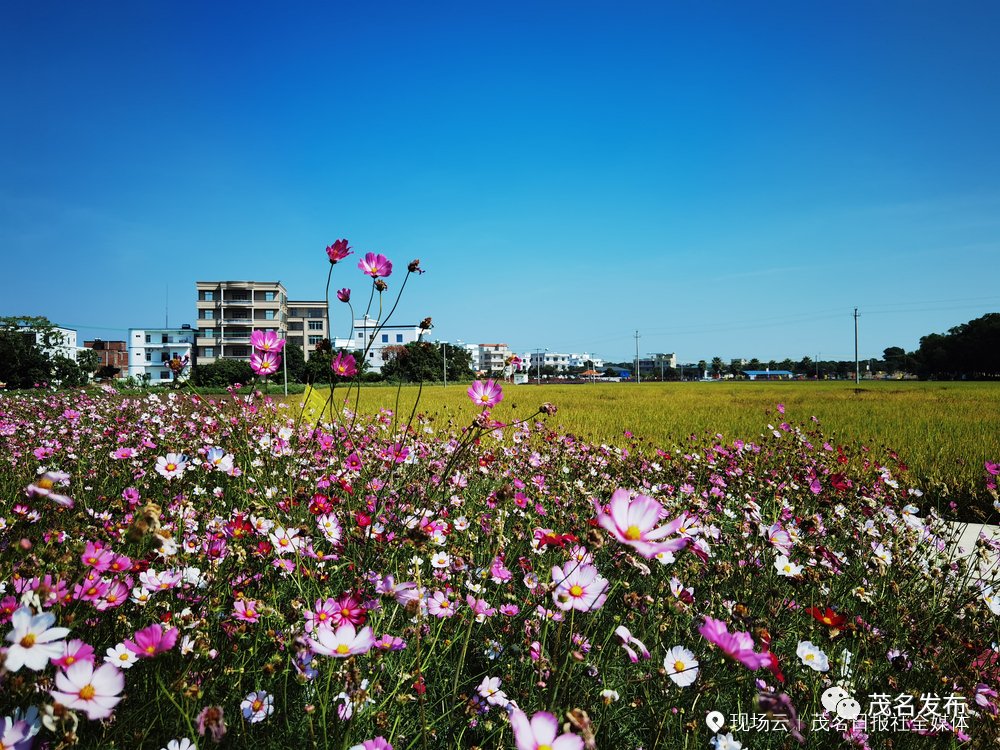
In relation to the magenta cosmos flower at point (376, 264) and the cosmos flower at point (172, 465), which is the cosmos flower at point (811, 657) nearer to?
the magenta cosmos flower at point (376, 264)

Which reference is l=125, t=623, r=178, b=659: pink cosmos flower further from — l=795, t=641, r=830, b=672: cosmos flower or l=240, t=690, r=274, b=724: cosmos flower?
l=795, t=641, r=830, b=672: cosmos flower

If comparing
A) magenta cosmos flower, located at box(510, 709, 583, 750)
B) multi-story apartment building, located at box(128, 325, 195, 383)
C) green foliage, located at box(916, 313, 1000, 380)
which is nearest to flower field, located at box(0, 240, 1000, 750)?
magenta cosmos flower, located at box(510, 709, 583, 750)

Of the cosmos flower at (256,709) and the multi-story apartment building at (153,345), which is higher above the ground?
the multi-story apartment building at (153,345)

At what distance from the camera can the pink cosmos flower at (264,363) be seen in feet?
6.04

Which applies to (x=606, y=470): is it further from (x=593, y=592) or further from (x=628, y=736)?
(x=593, y=592)

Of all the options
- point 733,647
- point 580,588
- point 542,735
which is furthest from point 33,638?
point 733,647

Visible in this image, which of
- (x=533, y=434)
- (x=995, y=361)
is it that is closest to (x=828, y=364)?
(x=995, y=361)

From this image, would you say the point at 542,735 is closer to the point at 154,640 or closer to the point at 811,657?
the point at 154,640

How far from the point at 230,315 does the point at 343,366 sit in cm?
6622

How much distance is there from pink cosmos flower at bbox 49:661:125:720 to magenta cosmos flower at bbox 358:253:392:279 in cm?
138

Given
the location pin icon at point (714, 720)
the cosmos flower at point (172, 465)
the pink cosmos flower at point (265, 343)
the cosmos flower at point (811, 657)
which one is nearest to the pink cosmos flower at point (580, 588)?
the location pin icon at point (714, 720)

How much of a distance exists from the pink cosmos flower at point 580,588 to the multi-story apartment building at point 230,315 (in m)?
63.3

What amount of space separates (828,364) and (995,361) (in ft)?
236

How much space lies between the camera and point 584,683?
144 cm
